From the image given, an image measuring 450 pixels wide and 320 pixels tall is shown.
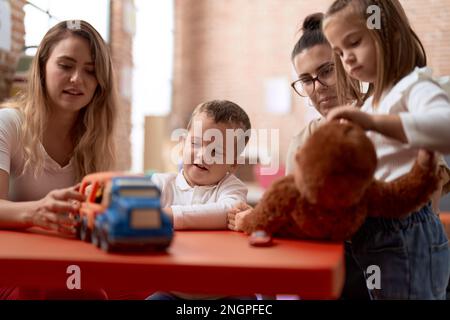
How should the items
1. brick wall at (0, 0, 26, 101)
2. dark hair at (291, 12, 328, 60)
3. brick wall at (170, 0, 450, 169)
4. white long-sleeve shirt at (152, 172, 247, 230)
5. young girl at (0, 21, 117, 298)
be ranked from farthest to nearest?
1. brick wall at (170, 0, 450, 169)
2. brick wall at (0, 0, 26, 101)
3. dark hair at (291, 12, 328, 60)
4. young girl at (0, 21, 117, 298)
5. white long-sleeve shirt at (152, 172, 247, 230)

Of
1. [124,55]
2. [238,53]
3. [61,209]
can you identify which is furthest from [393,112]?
[238,53]

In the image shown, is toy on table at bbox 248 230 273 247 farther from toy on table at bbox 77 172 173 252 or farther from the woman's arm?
the woman's arm

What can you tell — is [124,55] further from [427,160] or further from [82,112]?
[427,160]

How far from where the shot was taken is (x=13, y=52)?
2154 mm

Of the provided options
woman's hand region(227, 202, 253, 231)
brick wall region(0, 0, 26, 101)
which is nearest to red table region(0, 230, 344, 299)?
woman's hand region(227, 202, 253, 231)

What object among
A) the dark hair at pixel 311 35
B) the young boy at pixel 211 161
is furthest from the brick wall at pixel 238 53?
the young boy at pixel 211 161

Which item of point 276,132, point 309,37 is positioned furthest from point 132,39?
point 309,37

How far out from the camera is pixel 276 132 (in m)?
4.86

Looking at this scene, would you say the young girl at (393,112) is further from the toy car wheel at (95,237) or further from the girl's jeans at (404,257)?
the toy car wheel at (95,237)

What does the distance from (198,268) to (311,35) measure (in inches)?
30.5

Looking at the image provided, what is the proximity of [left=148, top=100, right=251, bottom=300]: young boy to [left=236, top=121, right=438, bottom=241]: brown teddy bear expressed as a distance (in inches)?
9.2

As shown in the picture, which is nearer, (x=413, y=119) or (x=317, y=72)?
(x=413, y=119)

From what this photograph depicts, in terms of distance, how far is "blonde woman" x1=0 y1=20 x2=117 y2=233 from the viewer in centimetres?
110

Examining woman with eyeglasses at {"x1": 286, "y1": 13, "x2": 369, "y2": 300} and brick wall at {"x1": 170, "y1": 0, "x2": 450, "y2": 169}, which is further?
brick wall at {"x1": 170, "y1": 0, "x2": 450, "y2": 169}
